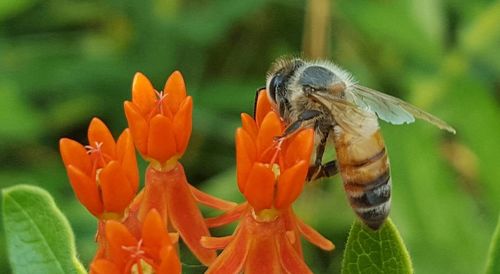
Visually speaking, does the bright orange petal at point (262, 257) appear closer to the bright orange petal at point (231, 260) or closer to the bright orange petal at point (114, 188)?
the bright orange petal at point (231, 260)

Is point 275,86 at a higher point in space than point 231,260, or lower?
higher

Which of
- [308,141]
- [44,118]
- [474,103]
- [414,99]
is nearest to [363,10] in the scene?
[414,99]


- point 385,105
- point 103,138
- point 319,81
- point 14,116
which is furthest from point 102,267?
point 14,116

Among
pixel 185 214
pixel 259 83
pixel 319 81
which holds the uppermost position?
pixel 259 83

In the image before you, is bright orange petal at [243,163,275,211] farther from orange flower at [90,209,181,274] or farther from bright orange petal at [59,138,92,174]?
bright orange petal at [59,138,92,174]

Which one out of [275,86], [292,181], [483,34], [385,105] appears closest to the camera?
[292,181]

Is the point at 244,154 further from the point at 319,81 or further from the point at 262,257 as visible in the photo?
the point at 319,81

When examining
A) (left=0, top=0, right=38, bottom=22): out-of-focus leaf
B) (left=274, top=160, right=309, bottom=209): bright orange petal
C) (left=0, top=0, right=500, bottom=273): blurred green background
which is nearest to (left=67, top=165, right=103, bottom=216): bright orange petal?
(left=274, top=160, right=309, bottom=209): bright orange petal

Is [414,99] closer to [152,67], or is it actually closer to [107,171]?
[152,67]
